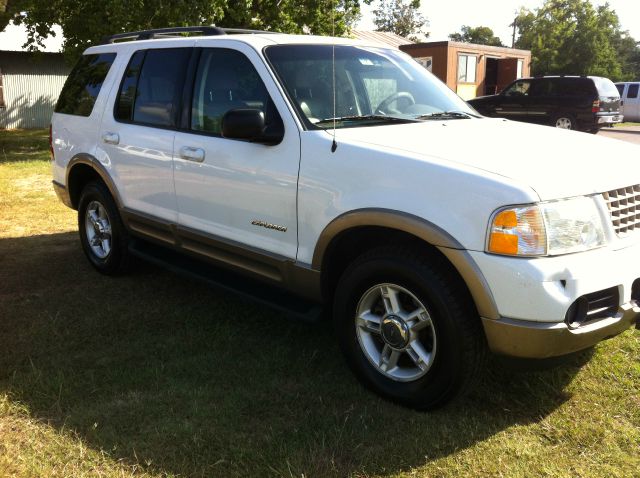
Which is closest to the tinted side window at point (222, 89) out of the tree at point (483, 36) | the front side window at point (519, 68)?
the front side window at point (519, 68)

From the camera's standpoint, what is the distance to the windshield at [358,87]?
391 cm

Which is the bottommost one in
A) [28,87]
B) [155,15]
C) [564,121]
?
[564,121]

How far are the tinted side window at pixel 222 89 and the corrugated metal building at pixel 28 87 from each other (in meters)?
22.4

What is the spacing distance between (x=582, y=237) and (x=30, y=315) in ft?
12.8

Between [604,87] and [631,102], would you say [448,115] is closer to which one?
[604,87]

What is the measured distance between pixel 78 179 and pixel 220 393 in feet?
10.7

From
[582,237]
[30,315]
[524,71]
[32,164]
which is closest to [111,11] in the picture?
[32,164]

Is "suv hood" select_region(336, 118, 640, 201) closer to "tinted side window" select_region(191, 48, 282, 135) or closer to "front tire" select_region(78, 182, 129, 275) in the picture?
"tinted side window" select_region(191, 48, 282, 135)

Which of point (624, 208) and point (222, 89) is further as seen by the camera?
point (222, 89)

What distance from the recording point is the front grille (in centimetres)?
308

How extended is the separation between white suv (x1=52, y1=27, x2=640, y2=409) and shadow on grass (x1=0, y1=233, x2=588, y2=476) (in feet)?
0.96

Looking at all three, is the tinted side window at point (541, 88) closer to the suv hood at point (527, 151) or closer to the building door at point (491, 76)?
the building door at point (491, 76)

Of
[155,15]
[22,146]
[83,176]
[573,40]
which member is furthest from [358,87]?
[573,40]

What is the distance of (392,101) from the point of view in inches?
167
